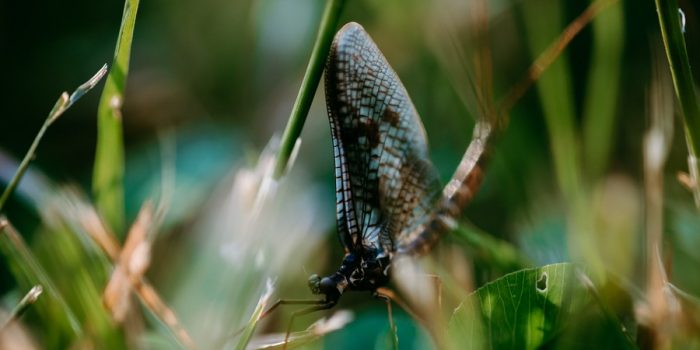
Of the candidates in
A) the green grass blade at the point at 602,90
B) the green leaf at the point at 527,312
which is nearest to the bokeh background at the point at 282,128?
the green grass blade at the point at 602,90

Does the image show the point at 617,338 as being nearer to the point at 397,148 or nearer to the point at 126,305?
the point at 397,148

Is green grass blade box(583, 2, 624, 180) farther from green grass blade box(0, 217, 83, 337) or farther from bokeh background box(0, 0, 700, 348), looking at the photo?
green grass blade box(0, 217, 83, 337)

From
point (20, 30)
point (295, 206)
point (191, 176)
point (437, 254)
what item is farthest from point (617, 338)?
point (20, 30)

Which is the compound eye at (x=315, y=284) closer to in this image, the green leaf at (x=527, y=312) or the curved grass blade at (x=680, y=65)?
the green leaf at (x=527, y=312)

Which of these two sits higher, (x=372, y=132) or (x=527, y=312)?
(x=372, y=132)

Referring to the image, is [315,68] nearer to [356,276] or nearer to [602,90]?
[356,276]

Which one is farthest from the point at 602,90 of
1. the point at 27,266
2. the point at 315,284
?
the point at 27,266
